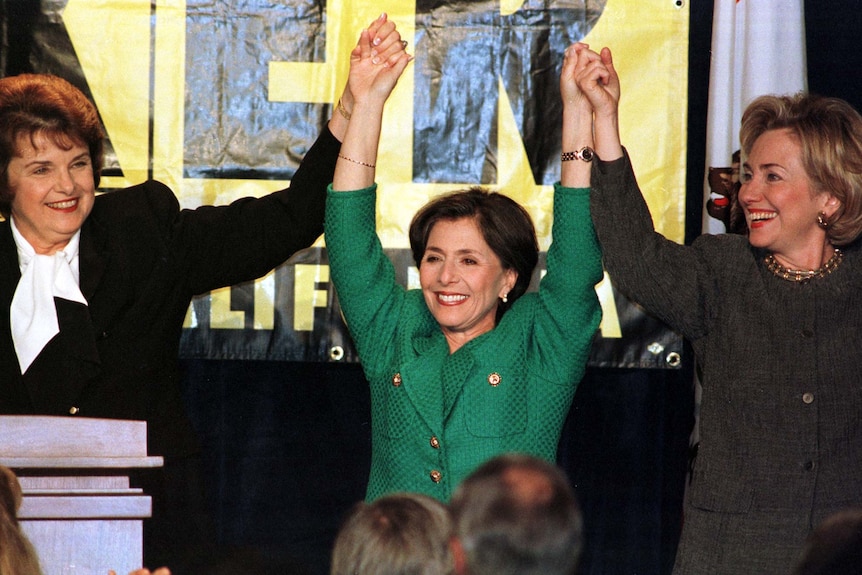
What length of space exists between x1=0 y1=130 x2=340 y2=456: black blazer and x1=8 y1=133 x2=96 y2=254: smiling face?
0.06 meters

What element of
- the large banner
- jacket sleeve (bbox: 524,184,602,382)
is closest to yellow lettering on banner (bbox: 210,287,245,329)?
the large banner

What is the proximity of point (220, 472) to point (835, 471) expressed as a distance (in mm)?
1986

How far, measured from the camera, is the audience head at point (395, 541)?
4.59 ft

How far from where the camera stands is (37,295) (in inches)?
108

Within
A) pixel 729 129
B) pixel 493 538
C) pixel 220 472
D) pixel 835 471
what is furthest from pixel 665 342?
pixel 493 538

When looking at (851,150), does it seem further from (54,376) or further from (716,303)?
(54,376)

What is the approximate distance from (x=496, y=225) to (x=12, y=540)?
4.22ft

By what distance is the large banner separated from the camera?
3.35m

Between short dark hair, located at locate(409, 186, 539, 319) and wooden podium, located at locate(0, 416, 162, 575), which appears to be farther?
short dark hair, located at locate(409, 186, 539, 319)

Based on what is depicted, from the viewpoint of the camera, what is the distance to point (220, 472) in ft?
12.0

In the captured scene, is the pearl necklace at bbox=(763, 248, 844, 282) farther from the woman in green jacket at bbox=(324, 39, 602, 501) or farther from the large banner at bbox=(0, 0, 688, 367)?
the large banner at bbox=(0, 0, 688, 367)

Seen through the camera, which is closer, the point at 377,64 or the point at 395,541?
the point at 395,541

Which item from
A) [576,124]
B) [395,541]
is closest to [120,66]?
[576,124]

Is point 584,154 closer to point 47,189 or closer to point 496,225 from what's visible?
point 496,225
